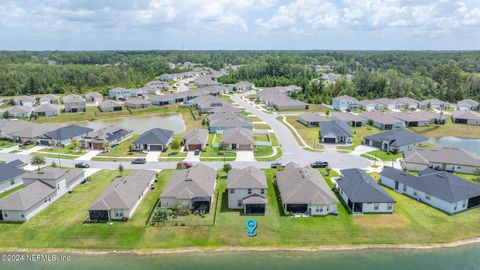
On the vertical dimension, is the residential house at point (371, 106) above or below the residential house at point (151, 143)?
above

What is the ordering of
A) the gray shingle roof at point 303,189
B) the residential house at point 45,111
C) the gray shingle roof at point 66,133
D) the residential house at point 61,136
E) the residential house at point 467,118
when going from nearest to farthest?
the gray shingle roof at point 303,189 < the residential house at point 61,136 < the gray shingle roof at point 66,133 < the residential house at point 467,118 < the residential house at point 45,111

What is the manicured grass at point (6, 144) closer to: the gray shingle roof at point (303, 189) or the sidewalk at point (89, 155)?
the sidewalk at point (89, 155)

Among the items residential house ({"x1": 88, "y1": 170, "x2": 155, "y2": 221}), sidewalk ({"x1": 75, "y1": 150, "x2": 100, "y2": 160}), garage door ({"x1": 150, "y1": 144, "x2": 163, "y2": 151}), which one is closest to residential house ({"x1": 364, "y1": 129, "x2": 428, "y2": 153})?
garage door ({"x1": 150, "y1": 144, "x2": 163, "y2": 151})

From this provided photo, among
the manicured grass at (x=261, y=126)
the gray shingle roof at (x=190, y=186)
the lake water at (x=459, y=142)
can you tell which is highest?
the gray shingle roof at (x=190, y=186)

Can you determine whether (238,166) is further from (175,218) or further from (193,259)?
(193,259)

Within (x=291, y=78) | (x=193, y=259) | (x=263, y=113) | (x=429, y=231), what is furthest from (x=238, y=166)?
(x=291, y=78)

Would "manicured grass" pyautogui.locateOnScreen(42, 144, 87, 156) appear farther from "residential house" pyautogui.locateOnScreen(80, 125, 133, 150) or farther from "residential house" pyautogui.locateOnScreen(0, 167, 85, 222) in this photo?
"residential house" pyautogui.locateOnScreen(0, 167, 85, 222)

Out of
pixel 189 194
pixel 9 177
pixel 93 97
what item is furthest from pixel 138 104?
pixel 189 194

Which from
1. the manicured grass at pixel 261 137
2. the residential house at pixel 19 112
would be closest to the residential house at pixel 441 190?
the manicured grass at pixel 261 137
